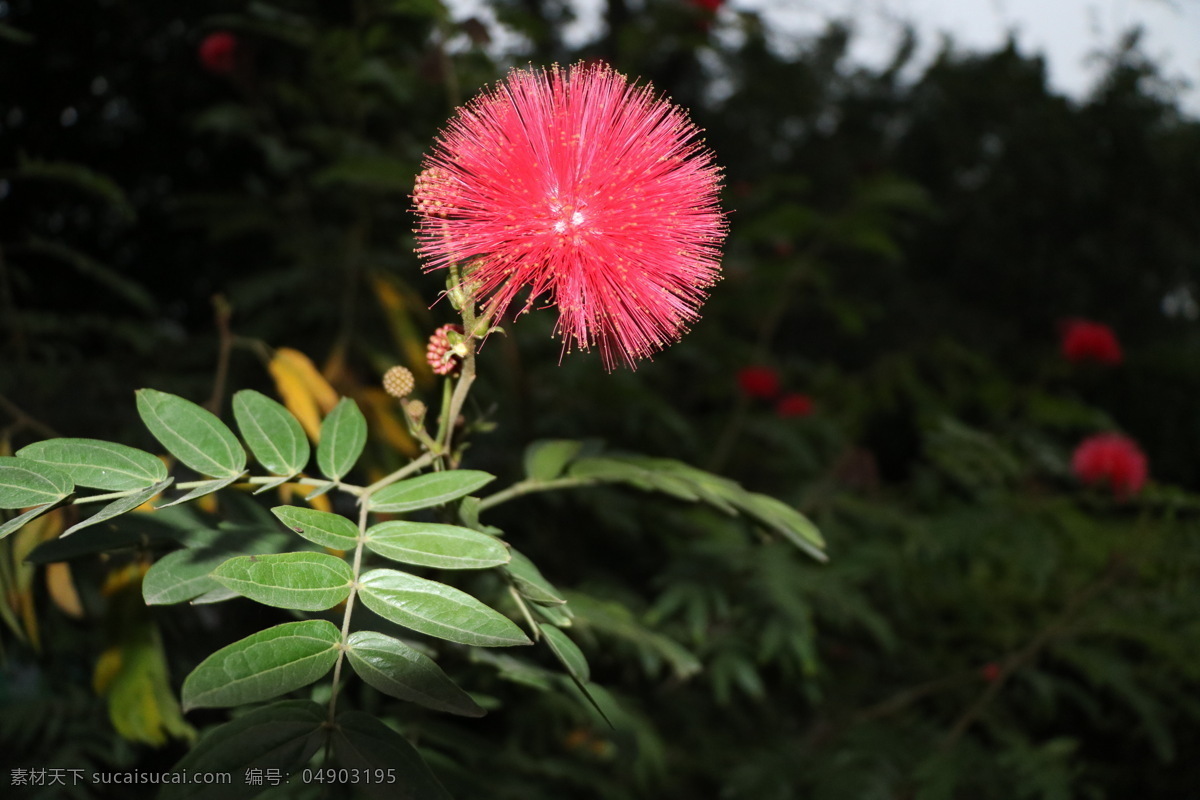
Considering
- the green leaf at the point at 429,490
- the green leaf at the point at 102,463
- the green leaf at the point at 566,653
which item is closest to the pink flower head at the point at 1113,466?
A: the green leaf at the point at 566,653

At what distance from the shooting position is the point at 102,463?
79 cm

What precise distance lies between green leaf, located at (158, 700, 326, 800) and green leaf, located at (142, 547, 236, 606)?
0.19 meters

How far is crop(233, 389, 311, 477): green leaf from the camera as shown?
0.86 m

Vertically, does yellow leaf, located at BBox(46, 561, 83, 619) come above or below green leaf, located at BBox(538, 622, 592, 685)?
below

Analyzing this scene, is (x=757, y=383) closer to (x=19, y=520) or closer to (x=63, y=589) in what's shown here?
(x=63, y=589)

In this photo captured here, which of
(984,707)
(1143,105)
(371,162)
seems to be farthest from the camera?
(1143,105)

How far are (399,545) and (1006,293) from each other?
513 centimetres

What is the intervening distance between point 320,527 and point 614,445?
5.88 ft

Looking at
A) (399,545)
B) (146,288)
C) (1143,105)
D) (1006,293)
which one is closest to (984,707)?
(399,545)

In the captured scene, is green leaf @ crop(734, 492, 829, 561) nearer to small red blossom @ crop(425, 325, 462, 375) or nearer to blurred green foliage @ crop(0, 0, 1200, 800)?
blurred green foliage @ crop(0, 0, 1200, 800)

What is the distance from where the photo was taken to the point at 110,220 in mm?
2260

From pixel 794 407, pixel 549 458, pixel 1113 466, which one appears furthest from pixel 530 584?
pixel 794 407

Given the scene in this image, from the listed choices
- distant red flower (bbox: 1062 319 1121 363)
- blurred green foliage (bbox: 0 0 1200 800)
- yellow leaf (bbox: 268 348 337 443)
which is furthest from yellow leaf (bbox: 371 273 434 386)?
distant red flower (bbox: 1062 319 1121 363)

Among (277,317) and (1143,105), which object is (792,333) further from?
(277,317)
